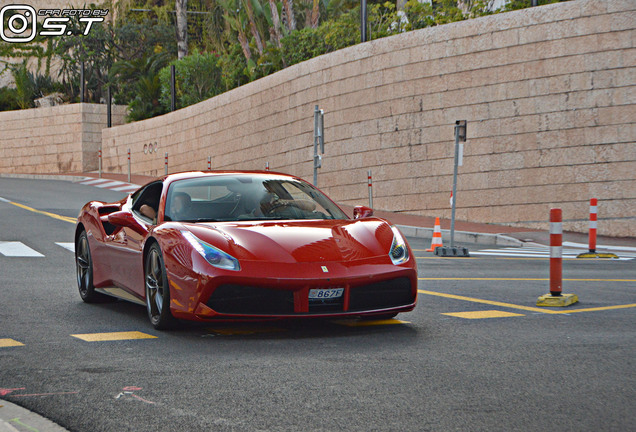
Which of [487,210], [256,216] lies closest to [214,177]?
[256,216]

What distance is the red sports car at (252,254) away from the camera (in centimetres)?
612

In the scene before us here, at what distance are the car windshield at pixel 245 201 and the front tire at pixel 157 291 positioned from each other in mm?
390

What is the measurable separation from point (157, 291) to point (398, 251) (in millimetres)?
1851

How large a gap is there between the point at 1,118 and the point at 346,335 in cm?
4302

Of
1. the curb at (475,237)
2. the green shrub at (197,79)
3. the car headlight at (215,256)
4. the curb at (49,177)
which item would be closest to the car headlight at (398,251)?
the car headlight at (215,256)

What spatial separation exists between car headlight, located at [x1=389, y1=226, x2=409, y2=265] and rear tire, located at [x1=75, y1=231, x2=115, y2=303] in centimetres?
320

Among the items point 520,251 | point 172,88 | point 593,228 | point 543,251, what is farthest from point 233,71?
point 593,228

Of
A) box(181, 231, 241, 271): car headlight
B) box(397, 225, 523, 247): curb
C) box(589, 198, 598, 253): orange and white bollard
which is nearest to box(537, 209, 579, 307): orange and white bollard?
box(181, 231, 241, 271): car headlight

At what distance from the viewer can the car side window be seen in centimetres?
739

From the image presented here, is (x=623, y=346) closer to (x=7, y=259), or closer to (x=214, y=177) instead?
(x=214, y=177)

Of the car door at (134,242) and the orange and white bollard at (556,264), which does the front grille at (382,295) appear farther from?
the orange and white bollard at (556,264)

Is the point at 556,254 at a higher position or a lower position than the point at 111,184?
lower

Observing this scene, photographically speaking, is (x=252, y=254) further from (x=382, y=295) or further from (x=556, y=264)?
(x=556, y=264)

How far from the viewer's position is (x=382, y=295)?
6.42 m
